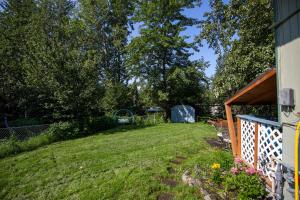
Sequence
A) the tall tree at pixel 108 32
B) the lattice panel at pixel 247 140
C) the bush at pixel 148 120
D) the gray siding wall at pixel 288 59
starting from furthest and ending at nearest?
the tall tree at pixel 108 32, the bush at pixel 148 120, the lattice panel at pixel 247 140, the gray siding wall at pixel 288 59

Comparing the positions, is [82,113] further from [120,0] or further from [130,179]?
[120,0]

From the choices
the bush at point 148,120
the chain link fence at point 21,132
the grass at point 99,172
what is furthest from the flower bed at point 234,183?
the bush at point 148,120

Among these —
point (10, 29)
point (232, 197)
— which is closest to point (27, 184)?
point (232, 197)

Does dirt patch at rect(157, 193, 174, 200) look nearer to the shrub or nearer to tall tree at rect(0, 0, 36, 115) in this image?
the shrub

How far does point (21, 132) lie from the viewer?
912 centimetres

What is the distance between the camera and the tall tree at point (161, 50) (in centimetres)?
1733

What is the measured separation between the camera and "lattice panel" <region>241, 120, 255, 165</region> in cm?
502

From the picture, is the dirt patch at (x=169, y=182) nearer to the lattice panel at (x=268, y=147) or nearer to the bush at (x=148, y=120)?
the lattice panel at (x=268, y=147)

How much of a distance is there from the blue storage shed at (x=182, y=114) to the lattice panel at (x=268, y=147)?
43.7 ft

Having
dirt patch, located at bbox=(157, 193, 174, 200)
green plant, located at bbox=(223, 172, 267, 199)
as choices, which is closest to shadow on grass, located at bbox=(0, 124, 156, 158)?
dirt patch, located at bbox=(157, 193, 174, 200)

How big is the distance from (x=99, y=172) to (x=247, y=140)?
12.2ft

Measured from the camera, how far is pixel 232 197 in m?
3.67

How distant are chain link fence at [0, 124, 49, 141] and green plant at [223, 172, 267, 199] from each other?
8.22 meters

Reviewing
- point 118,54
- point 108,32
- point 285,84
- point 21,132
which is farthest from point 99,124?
point 108,32
